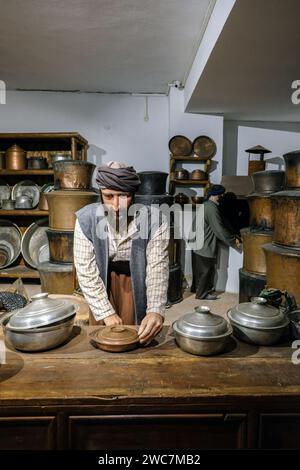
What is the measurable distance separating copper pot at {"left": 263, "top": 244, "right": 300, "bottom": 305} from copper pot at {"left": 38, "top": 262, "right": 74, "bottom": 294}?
237 cm

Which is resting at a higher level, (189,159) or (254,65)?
(254,65)

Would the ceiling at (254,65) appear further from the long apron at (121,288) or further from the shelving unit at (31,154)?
the long apron at (121,288)

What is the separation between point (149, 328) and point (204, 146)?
4.12 m

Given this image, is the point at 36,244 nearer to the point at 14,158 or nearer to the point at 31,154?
the point at 14,158

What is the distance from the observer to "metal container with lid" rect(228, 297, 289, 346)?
1507mm

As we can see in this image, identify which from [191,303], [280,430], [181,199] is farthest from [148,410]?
[181,199]

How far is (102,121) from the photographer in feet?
18.0

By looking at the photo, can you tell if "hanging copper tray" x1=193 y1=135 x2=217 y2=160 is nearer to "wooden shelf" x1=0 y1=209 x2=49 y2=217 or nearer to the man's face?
"wooden shelf" x1=0 y1=209 x2=49 y2=217

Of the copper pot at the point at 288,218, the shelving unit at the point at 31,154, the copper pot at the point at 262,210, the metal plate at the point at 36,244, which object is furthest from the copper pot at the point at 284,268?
the metal plate at the point at 36,244

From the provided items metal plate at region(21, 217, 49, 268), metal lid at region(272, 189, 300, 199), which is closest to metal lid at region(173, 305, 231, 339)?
metal lid at region(272, 189, 300, 199)

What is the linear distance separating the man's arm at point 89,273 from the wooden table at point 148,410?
2.07 ft

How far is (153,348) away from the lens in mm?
1543

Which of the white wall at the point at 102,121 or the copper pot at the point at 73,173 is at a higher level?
the white wall at the point at 102,121

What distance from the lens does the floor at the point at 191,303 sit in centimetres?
442
